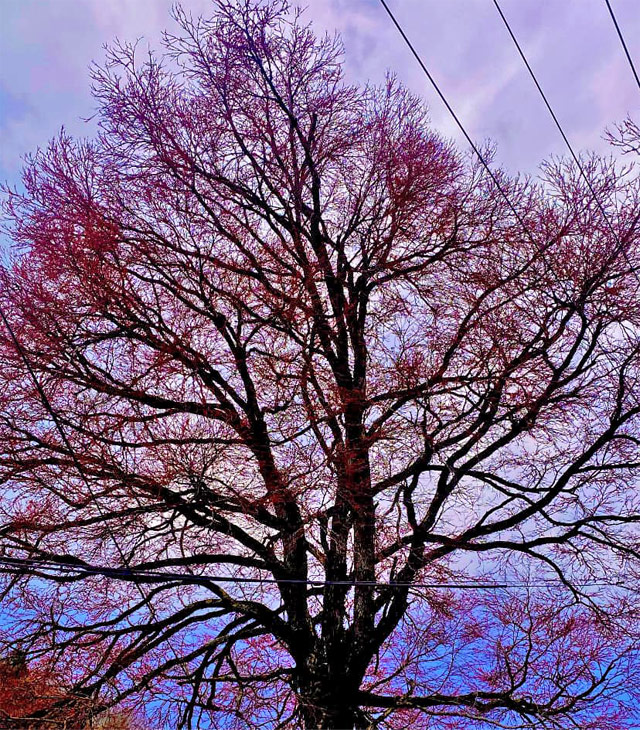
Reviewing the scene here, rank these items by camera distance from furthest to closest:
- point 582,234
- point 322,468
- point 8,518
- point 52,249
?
point 582,234 → point 8,518 → point 52,249 → point 322,468

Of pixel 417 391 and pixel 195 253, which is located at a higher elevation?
pixel 195 253

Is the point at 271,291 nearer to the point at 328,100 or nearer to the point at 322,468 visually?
the point at 322,468

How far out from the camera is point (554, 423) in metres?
7.81

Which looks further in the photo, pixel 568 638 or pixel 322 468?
pixel 568 638

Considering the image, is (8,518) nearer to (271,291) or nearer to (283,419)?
(283,419)

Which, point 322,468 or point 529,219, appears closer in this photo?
point 322,468

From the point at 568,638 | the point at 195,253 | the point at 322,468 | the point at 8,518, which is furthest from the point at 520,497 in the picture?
the point at 8,518

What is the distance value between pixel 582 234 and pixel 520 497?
311cm

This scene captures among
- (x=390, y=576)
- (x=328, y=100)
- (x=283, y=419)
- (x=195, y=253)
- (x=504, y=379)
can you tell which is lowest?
(x=390, y=576)

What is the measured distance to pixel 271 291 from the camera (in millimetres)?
7004

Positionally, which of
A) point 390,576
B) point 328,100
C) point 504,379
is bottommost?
point 390,576

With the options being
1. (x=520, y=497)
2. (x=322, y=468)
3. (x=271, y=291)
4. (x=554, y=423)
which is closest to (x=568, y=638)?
(x=520, y=497)

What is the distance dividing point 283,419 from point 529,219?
380 cm

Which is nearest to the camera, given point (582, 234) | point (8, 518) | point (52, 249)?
point (52, 249)
